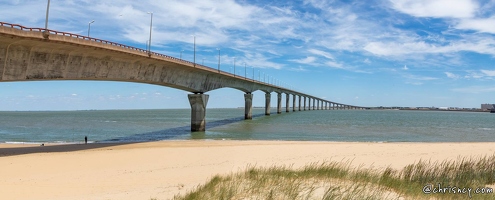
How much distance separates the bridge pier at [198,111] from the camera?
155 ft

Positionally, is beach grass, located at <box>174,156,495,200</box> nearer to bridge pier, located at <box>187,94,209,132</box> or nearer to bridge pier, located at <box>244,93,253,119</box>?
bridge pier, located at <box>187,94,209,132</box>

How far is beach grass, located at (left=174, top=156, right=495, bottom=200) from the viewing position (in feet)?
27.9

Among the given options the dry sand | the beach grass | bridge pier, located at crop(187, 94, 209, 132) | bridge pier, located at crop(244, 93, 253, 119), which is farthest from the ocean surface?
the beach grass

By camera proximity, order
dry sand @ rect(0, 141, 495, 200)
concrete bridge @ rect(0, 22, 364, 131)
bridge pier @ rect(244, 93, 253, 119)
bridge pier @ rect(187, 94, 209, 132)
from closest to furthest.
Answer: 1. dry sand @ rect(0, 141, 495, 200)
2. concrete bridge @ rect(0, 22, 364, 131)
3. bridge pier @ rect(187, 94, 209, 132)
4. bridge pier @ rect(244, 93, 253, 119)

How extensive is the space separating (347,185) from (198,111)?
130ft

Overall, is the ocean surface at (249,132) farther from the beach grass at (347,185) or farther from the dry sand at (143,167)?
the beach grass at (347,185)

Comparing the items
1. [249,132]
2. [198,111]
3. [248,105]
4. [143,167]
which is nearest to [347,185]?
[143,167]

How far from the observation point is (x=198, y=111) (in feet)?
157

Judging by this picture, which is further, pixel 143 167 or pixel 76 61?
pixel 76 61

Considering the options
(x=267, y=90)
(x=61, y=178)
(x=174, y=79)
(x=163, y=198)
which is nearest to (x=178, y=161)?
(x=61, y=178)

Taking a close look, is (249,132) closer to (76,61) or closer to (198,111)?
(198,111)

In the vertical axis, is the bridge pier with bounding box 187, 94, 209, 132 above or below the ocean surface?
above

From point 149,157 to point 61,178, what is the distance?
6.59 metres

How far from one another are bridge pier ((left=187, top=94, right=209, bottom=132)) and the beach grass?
3604 centimetres
